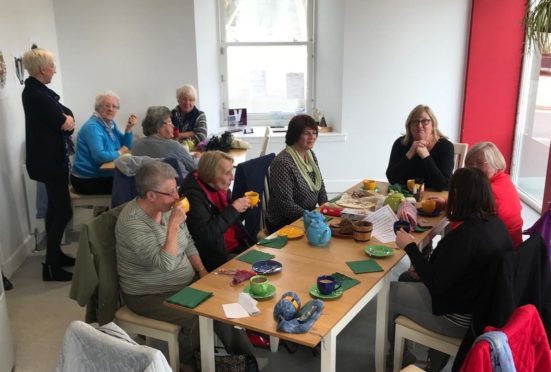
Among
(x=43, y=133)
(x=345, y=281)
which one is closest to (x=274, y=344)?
(x=345, y=281)

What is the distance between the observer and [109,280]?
235 centimetres

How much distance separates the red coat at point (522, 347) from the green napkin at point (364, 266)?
72cm

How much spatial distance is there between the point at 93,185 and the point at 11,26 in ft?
4.16

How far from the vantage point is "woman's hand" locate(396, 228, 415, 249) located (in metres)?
2.32

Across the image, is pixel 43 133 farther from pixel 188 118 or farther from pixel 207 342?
pixel 207 342

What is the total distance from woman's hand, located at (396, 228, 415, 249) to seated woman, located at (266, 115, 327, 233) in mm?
818

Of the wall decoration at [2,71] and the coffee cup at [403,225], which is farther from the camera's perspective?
the wall decoration at [2,71]

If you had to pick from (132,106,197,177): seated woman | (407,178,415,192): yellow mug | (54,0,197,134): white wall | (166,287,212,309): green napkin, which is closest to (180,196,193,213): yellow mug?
(166,287,212,309): green napkin

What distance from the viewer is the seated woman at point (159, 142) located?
3.59 meters

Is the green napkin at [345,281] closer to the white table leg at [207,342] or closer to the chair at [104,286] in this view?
the white table leg at [207,342]

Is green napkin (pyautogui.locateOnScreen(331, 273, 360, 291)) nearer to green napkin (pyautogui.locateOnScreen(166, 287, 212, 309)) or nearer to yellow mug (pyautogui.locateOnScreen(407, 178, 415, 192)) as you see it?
green napkin (pyautogui.locateOnScreen(166, 287, 212, 309))

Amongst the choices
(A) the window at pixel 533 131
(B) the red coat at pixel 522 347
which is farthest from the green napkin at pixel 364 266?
(A) the window at pixel 533 131

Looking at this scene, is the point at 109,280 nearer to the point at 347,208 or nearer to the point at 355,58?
the point at 347,208

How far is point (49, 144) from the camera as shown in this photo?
3.58 m
